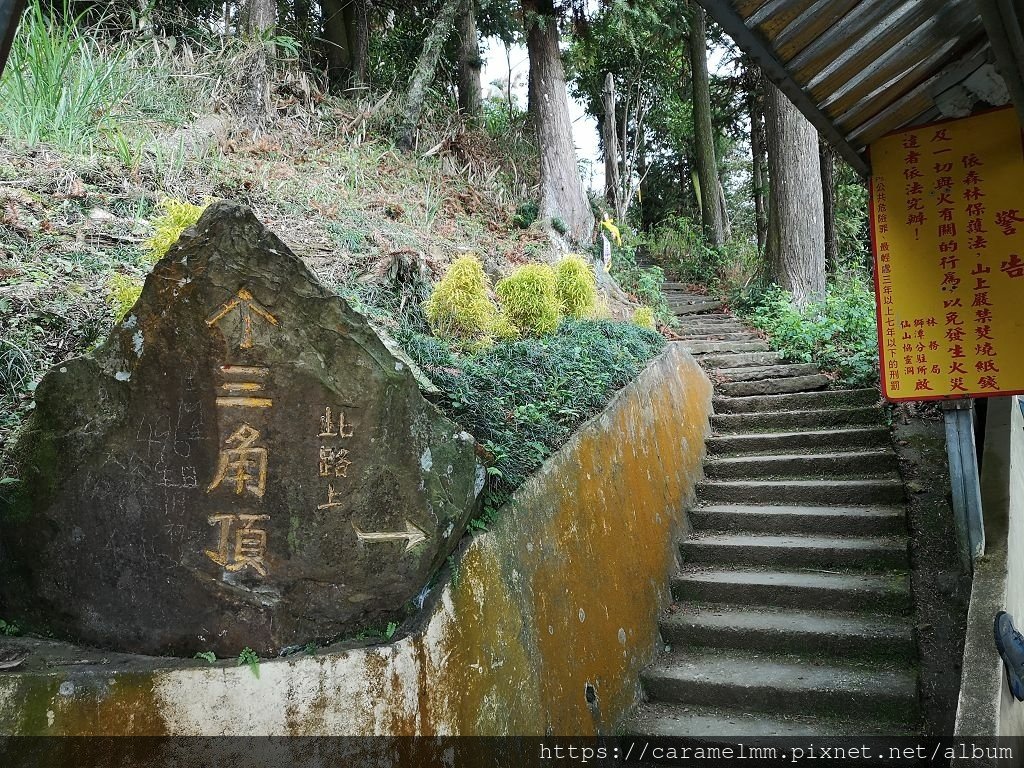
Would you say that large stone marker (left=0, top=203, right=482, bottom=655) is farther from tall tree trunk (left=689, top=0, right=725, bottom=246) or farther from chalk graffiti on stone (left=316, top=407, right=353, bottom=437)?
tall tree trunk (left=689, top=0, right=725, bottom=246)

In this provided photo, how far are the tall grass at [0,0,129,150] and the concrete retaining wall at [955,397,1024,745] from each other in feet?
22.1

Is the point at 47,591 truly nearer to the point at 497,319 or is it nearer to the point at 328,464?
the point at 328,464

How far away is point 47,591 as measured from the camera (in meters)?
2.58

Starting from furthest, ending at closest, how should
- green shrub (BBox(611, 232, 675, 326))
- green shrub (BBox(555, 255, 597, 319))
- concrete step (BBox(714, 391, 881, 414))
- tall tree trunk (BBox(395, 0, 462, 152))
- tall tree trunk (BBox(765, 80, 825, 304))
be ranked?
green shrub (BBox(611, 232, 675, 326)), tall tree trunk (BBox(765, 80, 825, 304)), tall tree trunk (BBox(395, 0, 462, 152)), concrete step (BBox(714, 391, 881, 414)), green shrub (BBox(555, 255, 597, 319))

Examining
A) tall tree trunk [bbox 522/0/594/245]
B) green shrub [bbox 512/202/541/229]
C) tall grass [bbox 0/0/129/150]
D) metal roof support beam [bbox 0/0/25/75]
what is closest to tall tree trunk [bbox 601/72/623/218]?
tall tree trunk [bbox 522/0/594/245]

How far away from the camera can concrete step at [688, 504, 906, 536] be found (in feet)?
16.2

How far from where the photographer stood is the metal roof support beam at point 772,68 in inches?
107

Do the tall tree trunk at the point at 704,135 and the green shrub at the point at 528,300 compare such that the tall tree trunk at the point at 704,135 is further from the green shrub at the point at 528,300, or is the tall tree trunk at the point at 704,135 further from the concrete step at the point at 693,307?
the green shrub at the point at 528,300

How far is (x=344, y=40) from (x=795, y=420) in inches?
349

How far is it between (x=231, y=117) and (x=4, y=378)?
4948 mm

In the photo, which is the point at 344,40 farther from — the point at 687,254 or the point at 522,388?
the point at 522,388

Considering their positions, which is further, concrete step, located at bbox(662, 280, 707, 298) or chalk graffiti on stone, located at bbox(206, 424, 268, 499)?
concrete step, located at bbox(662, 280, 707, 298)

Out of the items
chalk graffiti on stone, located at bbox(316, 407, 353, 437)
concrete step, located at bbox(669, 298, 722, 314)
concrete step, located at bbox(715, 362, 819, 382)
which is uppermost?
concrete step, located at bbox(669, 298, 722, 314)

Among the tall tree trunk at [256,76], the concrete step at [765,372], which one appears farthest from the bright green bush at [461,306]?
the tall tree trunk at [256,76]
